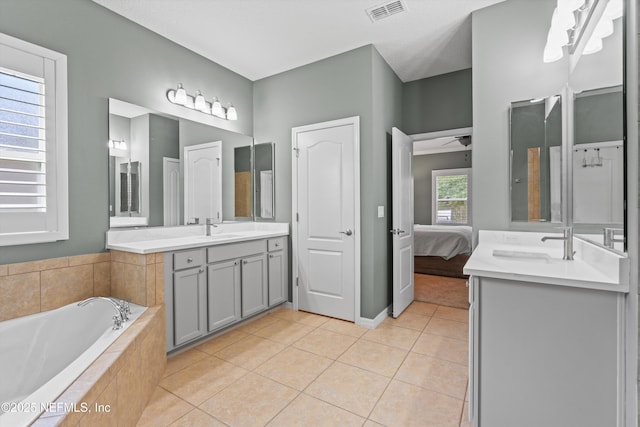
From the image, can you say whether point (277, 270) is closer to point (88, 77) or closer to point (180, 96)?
point (180, 96)

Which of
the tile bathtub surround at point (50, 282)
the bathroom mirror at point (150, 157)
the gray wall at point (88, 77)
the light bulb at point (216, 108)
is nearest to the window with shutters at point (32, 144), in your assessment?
the gray wall at point (88, 77)

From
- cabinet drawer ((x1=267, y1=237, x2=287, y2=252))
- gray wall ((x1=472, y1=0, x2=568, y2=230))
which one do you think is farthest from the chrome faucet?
cabinet drawer ((x1=267, y1=237, x2=287, y2=252))

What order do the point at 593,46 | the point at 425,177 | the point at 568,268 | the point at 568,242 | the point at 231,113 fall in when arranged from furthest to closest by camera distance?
1. the point at 425,177
2. the point at 231,113
3. the point at 568,242
4. the point at 593,46
5. the point at 568,268

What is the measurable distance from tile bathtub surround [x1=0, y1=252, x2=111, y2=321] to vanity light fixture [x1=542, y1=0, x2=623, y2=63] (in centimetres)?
332

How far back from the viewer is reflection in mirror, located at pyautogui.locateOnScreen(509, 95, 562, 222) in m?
2.15

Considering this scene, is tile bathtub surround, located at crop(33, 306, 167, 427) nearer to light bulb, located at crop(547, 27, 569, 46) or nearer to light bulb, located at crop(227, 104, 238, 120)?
light bulb, located at crop(227, 104, 238, 120)

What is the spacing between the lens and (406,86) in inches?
151

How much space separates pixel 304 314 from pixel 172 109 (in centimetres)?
251

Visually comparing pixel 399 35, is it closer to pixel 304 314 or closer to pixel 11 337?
pixel 304 314

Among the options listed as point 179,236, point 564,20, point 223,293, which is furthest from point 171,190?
point 564,20

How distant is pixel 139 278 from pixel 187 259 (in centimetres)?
34

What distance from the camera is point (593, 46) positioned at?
153cm

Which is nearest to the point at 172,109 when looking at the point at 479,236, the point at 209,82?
the point at 209,82

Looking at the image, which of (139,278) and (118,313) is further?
(139,278)
